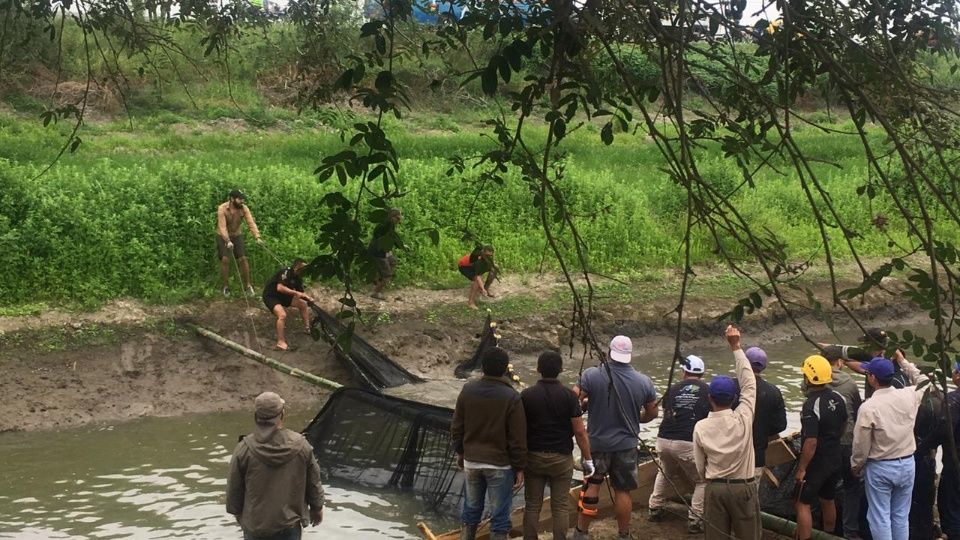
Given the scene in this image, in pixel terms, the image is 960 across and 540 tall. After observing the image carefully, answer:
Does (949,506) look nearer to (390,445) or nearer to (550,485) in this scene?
(550,485)

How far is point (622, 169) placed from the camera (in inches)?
930

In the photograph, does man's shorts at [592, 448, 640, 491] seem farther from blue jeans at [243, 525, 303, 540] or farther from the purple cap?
blue jeans at [243, 525, 303, 540]

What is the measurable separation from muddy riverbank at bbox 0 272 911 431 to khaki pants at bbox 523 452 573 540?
6.68m

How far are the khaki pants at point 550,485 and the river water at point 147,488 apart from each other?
1.59 metres

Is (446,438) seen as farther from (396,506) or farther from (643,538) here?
(643,538)

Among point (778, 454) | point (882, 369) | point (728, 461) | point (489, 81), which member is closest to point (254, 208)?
point (778, 454)

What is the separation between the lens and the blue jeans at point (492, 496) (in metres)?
7.73

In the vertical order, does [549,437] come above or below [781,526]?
above

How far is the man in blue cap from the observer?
7.61m

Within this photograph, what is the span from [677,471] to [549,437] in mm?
1411

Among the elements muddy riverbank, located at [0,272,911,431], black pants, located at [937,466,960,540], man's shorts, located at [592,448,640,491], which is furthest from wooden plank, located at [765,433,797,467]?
muddy riverbank, located at [0,272,911,431]

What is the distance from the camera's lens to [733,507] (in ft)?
24.2

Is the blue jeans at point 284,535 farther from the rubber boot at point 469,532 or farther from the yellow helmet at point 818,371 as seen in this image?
the yellow helmet at point 818,371

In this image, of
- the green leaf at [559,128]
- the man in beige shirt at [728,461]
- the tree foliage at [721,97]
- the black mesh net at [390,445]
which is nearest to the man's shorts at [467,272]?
the black mesh net at [390,445]
